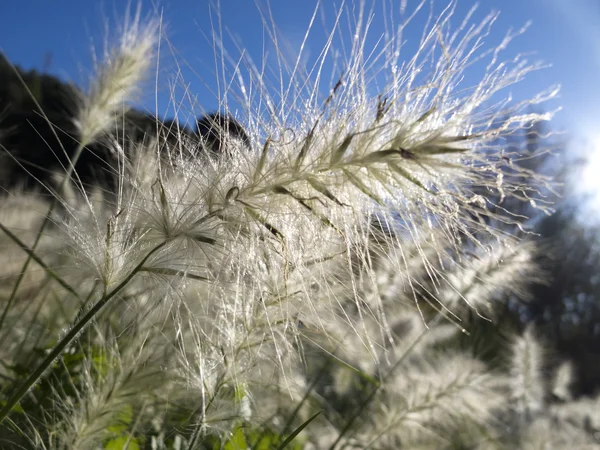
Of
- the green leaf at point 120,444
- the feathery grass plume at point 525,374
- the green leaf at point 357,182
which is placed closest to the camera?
the green leaf at point 357,182

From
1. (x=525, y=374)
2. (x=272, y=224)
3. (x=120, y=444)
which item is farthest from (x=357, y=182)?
(x=525, y=374)

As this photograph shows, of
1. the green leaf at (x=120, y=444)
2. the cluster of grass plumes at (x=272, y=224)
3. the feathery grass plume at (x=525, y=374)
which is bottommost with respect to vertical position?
the green leaf at (x=120, y=444)

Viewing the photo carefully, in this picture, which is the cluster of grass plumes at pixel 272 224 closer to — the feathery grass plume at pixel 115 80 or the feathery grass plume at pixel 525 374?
the feathery grass plume at pixel 115 80

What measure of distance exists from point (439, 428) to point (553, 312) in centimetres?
993

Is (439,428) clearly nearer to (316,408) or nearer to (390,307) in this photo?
(390,307)

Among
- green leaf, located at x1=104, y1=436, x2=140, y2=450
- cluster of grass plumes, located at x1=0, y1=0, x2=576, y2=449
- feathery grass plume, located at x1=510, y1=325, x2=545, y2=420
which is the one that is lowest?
green leaf, located at x1=104, y1=436, x2=140, y2=450

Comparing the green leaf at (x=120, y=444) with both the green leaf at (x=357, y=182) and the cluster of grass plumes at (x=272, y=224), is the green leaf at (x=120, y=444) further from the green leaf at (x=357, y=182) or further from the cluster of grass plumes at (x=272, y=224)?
the green leaf at (x=357, y=182)

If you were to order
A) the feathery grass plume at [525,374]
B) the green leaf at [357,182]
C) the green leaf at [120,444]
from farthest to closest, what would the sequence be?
the feathery grass plume at [525,374] < the green leaf at [120,444] < the green leaf at [357,182]

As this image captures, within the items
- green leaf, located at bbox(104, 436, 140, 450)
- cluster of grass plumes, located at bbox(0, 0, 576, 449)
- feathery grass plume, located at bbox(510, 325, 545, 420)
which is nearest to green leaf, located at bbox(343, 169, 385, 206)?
cluster of grass plumes, located at bbox(0, 0, 576, 449)

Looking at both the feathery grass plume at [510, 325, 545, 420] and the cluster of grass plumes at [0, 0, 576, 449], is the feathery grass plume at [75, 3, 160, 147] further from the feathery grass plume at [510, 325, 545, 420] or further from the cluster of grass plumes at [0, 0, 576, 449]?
the feathery grass plume at [510, 325, 545, 420]

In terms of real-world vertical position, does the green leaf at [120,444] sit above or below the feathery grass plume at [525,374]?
below

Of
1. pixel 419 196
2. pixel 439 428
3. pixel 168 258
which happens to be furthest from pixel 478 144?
pixel 439 428

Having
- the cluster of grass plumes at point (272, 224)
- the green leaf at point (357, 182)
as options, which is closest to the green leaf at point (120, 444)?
the cluster of grass plumes at point (272, 224)

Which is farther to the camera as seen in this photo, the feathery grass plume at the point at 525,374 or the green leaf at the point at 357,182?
the feathery grass plume at the point at 525,374
